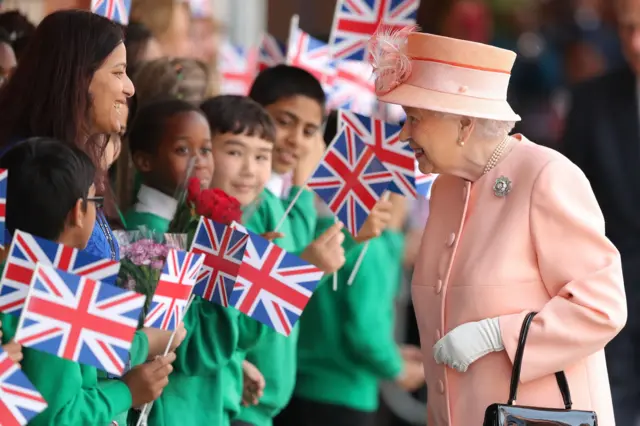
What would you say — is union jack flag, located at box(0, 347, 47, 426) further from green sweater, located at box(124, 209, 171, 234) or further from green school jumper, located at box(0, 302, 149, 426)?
green sweater, located at box(124, 209, 171, 234)

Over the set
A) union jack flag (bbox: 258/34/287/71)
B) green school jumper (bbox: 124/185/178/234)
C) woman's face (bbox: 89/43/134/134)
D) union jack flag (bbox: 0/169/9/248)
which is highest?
woman's face (bbox: 89/43/134/134)

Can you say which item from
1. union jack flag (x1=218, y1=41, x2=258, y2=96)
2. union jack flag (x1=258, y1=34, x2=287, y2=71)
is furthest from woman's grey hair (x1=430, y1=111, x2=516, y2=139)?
union jack flag (x1=218, y1=41, x2=258, y2=96)

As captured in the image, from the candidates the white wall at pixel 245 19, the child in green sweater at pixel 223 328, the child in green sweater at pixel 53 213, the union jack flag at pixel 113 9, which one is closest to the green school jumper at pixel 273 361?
the child in green sweater at pixel 223 328

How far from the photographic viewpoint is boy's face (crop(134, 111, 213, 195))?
17.0 ft

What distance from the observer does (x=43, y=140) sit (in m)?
4.10

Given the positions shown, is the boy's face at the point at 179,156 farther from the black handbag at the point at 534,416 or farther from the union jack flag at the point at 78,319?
the black handbag at the point at 534,416

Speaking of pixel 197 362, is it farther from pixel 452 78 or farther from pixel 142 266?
pixel 452 78

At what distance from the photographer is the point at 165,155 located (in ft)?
17.1

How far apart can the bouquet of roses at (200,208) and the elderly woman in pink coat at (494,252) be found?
2.06 feet

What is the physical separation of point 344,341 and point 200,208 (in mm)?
2149

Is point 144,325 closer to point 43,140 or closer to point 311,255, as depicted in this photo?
point 43,140

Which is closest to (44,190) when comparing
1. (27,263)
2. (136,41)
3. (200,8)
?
(27,263)

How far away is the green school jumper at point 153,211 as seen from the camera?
5070 mm

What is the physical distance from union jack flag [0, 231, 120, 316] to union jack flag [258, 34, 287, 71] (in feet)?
10.8
